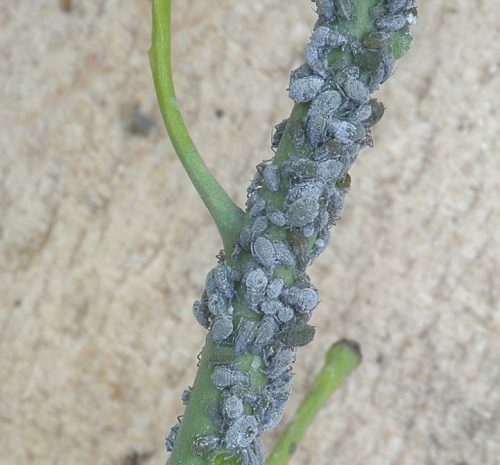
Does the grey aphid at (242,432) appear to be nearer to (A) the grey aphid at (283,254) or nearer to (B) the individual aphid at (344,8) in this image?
(A) the grey aphid at (283,254)

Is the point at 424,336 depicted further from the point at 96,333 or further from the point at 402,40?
the point at 402,40

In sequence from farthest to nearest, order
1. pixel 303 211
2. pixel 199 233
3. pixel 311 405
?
pixel 199 233 < pixel 311 405 < pixel 303 211

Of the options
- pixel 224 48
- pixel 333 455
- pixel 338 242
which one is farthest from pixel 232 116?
pixel 333 455

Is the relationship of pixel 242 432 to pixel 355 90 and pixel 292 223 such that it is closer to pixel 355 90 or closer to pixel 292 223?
pixel 292 223

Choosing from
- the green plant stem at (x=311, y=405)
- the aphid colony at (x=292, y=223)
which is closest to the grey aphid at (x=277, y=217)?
the aphid colony at (x=292, y=223)

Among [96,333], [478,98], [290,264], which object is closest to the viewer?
[290,264]

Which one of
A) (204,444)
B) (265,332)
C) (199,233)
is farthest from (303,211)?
(199,233)
